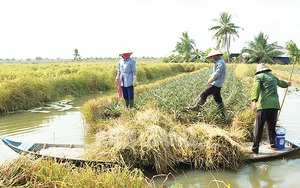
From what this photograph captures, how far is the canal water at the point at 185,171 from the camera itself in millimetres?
4531

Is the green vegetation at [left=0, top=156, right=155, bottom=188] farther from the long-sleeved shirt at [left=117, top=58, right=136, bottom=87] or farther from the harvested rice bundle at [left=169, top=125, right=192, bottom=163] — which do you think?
the long-sleeved shirt at [left=117, top=58, right=136, bottom=87]

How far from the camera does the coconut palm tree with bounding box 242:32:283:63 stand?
36.6m

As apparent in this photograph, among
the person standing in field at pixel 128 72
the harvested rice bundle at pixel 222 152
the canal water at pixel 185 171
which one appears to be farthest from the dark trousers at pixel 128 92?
the harvested rice bundle at pixel 222 152

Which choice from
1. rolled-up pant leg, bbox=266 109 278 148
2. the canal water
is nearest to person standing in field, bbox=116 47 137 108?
the canal water

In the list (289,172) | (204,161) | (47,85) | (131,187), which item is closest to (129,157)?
(204,161)

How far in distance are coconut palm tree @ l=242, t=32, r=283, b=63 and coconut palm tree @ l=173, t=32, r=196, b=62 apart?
8710mm

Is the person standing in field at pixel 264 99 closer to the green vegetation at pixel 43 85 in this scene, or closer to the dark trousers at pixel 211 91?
the dark trousers at pixel 211 91

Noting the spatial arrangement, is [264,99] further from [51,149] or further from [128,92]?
[51,149]

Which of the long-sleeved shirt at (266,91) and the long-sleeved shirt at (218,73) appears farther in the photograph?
the long-sleeved shirt at (218,73)

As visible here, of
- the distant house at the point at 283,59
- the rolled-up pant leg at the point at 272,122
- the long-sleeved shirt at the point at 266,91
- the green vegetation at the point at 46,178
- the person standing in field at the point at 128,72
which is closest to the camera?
the green vegetation at the point at 46,178

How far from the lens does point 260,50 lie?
36.5 metres

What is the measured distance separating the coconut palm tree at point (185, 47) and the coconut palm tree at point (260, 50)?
28.6 ft

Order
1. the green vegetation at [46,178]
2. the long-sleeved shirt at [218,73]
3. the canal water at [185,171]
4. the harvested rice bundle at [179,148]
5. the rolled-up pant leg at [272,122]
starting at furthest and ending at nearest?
the long-sleeved shirt at [218,73], the rolled-up pant leg at [272,122], the harvested rice bundle at [179,148], the canal water at [185,171], the green vegetation at [46,178]

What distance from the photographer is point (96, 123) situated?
7.36 meters
